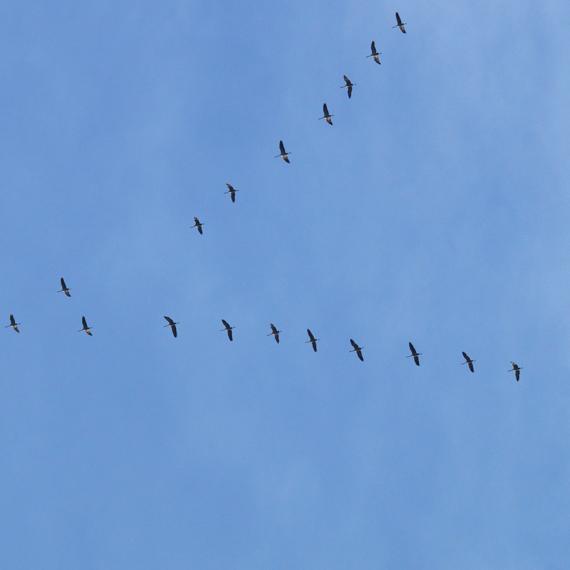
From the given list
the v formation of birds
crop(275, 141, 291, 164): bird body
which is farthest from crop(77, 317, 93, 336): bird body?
crop(275, 141, 291, 164): bird body

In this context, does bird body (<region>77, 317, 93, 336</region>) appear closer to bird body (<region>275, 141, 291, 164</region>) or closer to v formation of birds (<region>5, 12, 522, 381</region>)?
v formation of birds (<region>5, 12, 522, 381</region>)

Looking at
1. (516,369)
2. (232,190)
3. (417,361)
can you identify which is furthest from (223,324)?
(516,369)

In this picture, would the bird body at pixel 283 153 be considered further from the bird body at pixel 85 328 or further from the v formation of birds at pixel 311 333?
the bird body at pixel 85 328

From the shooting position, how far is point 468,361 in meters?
142

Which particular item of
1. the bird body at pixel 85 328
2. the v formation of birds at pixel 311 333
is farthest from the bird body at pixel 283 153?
the bird body at pixel 85 328

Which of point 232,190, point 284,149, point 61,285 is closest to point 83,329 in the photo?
point 61,285

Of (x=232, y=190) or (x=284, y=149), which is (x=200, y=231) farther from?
(x=284, y=149)

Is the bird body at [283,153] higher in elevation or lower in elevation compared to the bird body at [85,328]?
higher

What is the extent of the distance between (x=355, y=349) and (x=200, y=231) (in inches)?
1190

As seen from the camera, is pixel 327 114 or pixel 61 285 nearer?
pixel 327 114

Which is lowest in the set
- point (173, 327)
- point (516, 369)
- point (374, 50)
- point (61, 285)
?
point (516, 369)

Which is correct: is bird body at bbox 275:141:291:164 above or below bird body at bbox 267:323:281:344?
above

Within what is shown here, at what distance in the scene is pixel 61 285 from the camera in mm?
152250

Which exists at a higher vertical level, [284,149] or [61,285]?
[284,149]
